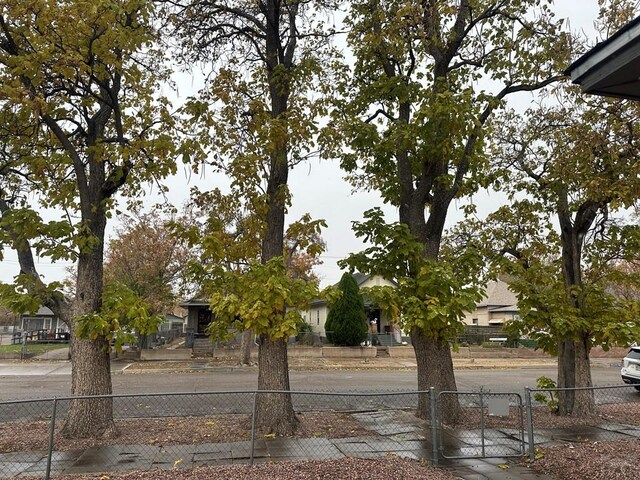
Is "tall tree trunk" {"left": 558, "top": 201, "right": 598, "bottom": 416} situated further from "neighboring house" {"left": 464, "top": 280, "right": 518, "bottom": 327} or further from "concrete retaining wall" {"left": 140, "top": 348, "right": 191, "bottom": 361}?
"neighboring house" {"left": 464, "top": 280, "right": 518, "bottom": 327}

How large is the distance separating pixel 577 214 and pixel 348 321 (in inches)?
740

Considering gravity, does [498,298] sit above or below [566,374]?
above

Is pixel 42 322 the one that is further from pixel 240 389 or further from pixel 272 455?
pixel 272 455

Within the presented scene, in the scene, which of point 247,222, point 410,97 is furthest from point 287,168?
point 410,97

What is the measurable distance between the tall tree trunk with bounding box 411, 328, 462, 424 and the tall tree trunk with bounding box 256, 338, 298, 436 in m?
2.69

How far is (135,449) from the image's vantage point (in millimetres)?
7430

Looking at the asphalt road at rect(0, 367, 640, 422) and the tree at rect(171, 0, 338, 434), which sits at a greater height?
the tree at rect(171, 0, 338, 434)

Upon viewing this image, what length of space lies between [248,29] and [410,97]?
3695mm

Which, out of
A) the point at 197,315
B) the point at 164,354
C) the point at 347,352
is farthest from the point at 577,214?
the point at 197,315

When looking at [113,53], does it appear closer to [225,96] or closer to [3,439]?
[225,96]

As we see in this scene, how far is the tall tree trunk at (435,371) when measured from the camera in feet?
31.2

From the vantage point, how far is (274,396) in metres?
8.43

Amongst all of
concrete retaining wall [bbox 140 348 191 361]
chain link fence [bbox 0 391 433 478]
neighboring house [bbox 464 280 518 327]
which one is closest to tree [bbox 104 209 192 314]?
concrete retaining wall [bbox 140 348 191 361]

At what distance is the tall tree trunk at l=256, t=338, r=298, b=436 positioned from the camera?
8344mm
